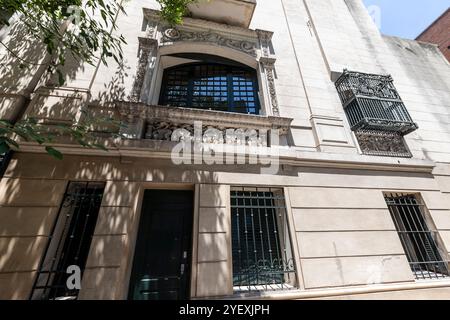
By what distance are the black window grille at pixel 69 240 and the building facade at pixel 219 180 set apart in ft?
0.09

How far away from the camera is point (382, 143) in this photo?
237 inches

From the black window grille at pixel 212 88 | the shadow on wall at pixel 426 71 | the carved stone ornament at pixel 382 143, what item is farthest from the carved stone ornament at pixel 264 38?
the shadow on wall at pixel 426 71

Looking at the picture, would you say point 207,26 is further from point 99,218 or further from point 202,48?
point 99,218

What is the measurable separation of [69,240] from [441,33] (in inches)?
848

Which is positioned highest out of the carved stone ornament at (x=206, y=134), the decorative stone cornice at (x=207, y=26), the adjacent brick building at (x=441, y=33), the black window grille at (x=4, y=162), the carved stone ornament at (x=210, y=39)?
the adjacent brick building at (x=441, y=33)

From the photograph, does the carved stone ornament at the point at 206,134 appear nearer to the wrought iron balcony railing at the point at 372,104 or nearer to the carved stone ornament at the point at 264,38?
the wrought iron balcony railing at the point at 372,104

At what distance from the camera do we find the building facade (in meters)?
3.62

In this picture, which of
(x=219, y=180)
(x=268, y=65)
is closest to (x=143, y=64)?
(x=268, y=65)

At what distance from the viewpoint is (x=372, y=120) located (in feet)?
18.9

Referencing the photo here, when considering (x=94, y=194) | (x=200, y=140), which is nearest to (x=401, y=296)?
(x=200, y=140)

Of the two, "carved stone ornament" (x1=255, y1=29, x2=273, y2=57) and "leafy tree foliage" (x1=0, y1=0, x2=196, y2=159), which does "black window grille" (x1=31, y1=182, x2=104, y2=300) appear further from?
"carved stone ornament" (x1=255, y1=29, x2=273, y2=57)

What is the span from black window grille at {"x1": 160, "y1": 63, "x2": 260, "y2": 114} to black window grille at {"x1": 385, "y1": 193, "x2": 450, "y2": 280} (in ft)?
15.8

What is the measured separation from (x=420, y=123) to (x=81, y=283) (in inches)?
416

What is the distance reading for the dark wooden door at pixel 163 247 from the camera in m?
3.79
